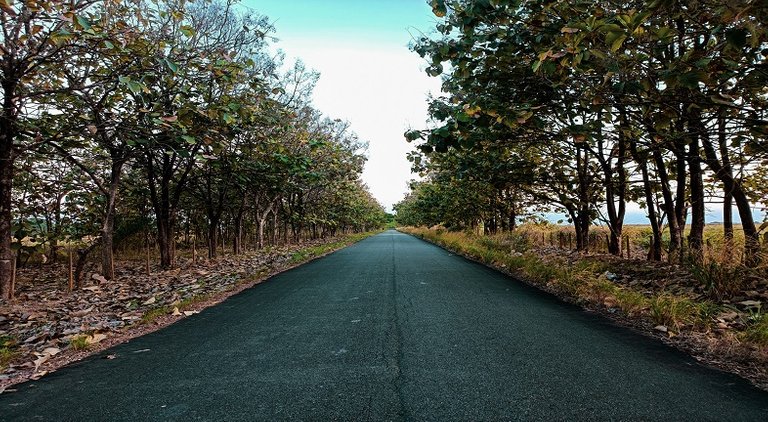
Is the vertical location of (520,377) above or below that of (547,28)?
below

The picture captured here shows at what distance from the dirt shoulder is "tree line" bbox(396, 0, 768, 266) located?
17.2ft

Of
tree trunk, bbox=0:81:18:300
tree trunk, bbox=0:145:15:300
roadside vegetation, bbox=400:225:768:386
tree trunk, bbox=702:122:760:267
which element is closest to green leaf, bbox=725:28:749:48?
roadside vegetation, bbox=400:225:768:386

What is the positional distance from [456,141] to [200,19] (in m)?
9.21

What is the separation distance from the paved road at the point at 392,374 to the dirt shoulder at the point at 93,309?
511mm

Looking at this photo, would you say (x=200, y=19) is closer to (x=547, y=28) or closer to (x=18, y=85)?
(x=18, y=85)

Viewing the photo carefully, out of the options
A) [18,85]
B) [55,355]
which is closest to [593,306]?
[55,355]

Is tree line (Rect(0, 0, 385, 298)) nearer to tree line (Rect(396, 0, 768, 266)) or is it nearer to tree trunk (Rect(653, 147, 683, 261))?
tree line (Rect(396, 0, 768, 266))

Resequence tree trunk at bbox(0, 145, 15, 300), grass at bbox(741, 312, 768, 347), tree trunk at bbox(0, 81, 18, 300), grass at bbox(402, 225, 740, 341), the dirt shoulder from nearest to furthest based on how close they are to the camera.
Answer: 1. grass at bbox(741, 312, 768, 347)
2. the dirt shoulder
3. grass at bbox(402, 225, 740, 341)
4. tree trunk at bbox(0, 81, 18, 300)
5. tree trunk at bbox(0, 145, 15, 300)

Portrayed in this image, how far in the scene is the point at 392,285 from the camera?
9227 millimetres

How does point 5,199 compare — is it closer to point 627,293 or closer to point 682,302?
point 627,293

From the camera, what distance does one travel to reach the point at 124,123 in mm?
6672

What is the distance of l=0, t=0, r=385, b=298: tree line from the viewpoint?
608 centimetres

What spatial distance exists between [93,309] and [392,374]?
6450 mm

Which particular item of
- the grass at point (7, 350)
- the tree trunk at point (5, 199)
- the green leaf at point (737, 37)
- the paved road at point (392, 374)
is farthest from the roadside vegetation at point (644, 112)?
the tree trunk at point (5, 199)
